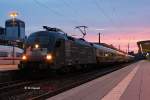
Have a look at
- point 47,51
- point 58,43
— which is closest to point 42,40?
point 58,43

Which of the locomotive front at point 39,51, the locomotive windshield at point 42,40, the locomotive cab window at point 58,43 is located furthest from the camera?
the locomotive cab window at point 58,43

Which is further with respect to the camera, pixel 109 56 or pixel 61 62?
pixel 109 56

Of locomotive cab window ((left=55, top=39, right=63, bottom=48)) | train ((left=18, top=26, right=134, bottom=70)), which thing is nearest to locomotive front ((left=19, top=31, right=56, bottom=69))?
train ((left=18, top=26, right=134, bottom=70))

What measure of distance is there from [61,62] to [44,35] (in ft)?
7.43

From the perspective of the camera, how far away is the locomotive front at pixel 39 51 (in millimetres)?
28531

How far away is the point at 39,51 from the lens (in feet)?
96.6

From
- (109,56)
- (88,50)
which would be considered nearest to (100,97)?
(88,50)

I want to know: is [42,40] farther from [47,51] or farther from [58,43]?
[47,51]

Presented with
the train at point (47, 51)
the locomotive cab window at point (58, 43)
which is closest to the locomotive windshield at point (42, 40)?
the train at point (47, 51)

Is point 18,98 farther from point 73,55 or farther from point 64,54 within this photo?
point 73,55

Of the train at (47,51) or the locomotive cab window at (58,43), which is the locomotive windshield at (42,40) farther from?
the locomotive cab window at (58,43)

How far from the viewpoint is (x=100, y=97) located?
57.6 ft

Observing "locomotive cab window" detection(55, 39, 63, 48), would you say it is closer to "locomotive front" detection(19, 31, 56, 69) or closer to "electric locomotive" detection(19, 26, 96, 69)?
"electric locomotive" detection(19, 26, 96, 69)

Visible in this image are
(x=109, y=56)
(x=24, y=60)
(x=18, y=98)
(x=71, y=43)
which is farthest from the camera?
(x=109, y=56)
